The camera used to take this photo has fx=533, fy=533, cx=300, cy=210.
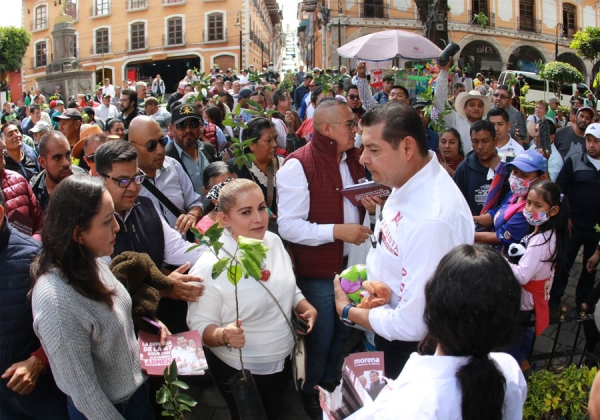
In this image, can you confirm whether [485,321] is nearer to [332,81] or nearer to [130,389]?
[130,389]

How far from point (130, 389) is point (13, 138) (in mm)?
3995

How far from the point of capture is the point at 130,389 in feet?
7.73

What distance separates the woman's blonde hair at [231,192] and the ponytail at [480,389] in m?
1.79

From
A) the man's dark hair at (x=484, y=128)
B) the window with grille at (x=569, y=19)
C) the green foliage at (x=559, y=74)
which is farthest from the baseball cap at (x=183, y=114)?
the window with grille at (x=569, y=19)

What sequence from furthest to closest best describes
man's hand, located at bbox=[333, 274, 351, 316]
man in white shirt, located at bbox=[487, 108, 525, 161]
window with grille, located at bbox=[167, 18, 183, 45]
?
1. window with grille, located at bbox=[167, 18, 183, 45]
2. man in white shirt, located at bbox=[487, 108, 525, 161]
3. man's hand, located at bbox=[333, 274, 351, 316]

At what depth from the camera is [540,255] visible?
137 inches

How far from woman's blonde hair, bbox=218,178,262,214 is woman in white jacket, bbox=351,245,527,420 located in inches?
63.8

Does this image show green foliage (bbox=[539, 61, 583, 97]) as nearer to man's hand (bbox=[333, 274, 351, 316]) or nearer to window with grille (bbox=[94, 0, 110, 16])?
man's hand (bbox=[333, 274, 351, 316])

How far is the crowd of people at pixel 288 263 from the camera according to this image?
5.10ft

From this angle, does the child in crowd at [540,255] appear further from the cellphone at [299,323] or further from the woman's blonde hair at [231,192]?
the woman's blonde hair at [231,192]

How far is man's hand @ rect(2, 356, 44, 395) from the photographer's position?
7.23 feet

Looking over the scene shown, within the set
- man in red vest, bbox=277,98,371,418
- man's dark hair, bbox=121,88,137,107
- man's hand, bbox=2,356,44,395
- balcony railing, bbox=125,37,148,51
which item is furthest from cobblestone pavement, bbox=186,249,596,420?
balcony railing, bbox=125,37,148,51

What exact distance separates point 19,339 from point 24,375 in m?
0.15

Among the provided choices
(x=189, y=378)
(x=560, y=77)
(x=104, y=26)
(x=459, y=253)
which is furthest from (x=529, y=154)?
(x=104, y=26)
